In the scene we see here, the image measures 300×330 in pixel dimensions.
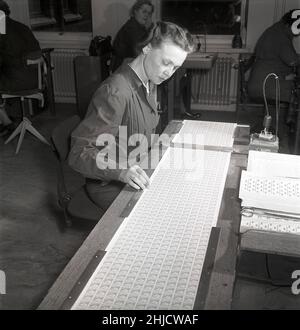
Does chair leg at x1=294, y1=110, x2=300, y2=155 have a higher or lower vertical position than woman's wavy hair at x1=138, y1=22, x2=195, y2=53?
lower

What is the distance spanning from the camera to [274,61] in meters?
3.91

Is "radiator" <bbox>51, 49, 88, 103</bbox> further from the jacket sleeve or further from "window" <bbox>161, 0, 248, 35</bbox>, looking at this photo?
the jacket sleeve

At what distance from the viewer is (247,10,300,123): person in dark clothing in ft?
12.6

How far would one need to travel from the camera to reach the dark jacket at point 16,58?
3748 mm

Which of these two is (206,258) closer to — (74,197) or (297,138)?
(74,197)

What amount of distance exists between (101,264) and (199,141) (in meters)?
0.97

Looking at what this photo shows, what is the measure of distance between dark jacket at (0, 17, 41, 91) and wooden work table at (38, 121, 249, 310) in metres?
2.76

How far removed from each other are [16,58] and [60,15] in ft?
6.63

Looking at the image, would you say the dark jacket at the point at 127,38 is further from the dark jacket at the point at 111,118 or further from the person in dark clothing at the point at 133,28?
the dark jacket at the point at 111,118

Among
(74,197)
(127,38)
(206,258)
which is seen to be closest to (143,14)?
(127,38)

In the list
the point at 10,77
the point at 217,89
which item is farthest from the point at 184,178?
→ the point at 217,89

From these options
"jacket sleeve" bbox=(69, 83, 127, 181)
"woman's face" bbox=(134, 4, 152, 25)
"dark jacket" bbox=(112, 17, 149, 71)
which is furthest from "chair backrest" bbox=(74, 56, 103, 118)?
"jacket sleeve" bbox=(69, 83, 127, 181)

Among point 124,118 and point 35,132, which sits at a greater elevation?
point 124,118
